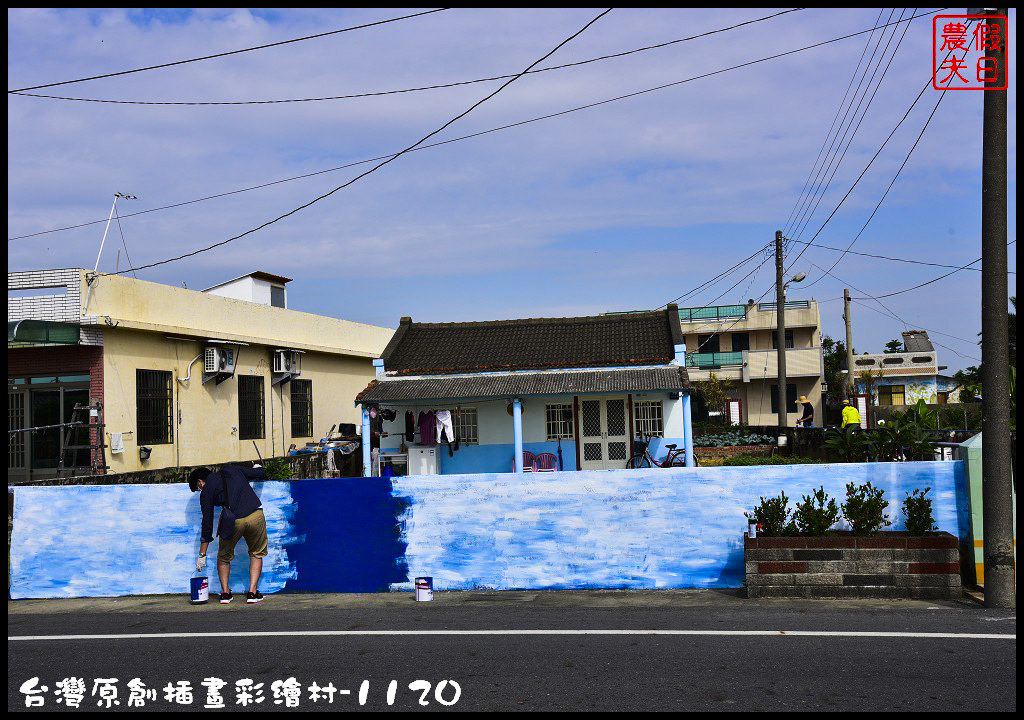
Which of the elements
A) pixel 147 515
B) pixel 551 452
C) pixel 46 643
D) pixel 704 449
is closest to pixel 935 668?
pixel 46 643

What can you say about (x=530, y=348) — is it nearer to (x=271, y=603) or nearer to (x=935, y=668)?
(x=271, y=603)

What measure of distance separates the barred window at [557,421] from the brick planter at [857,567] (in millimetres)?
11834

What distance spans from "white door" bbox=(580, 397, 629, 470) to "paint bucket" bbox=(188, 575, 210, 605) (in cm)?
1184

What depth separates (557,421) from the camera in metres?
21.1

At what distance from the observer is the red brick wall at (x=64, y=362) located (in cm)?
1733

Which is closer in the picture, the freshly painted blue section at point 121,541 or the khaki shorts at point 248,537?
the khaki shorts at point 248,537

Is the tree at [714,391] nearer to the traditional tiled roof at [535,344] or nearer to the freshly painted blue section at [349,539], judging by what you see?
the traditional tiled roof at [535,344]

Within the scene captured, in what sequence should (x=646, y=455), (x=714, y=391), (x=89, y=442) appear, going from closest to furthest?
(x=89, y=442) < (x=646, y=455) < (x=714, y=391)

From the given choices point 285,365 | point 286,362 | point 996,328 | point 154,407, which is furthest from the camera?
point 286,362

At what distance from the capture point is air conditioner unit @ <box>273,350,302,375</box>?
77.7 ft

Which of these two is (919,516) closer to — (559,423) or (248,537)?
(248,537)

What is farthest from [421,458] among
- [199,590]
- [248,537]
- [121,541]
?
[199,590]

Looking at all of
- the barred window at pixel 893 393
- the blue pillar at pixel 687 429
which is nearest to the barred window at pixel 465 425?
the blue pillar at pixel 687 429

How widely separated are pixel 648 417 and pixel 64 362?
12.7m
